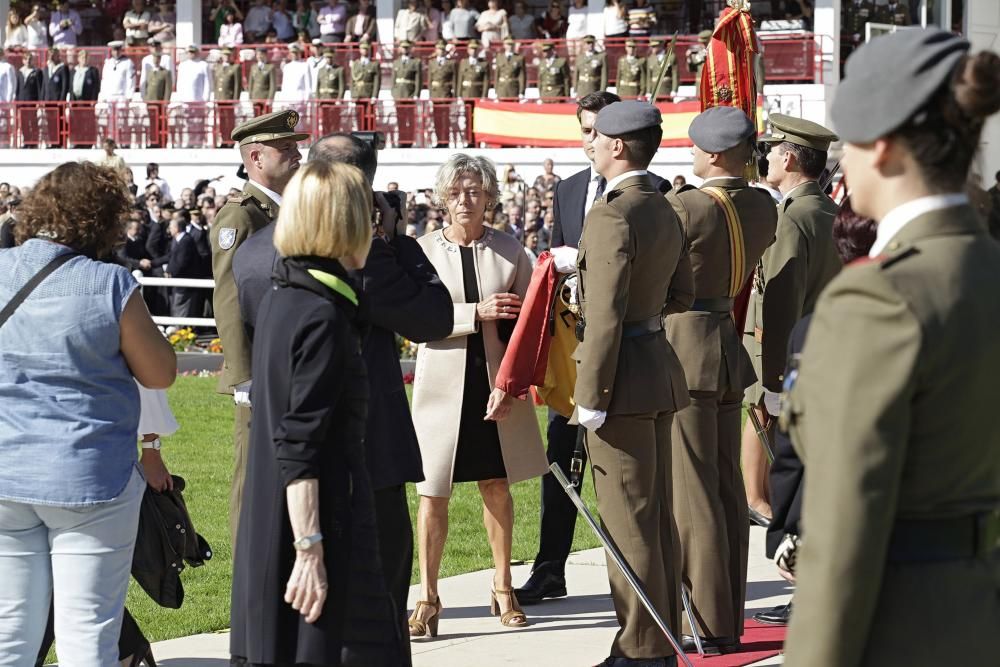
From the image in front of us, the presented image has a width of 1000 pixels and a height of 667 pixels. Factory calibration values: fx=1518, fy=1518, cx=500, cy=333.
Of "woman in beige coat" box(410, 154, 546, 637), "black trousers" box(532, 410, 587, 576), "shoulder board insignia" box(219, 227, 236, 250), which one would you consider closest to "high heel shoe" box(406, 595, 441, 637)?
"woman in beige coat" box(410, 154, 546, 637)

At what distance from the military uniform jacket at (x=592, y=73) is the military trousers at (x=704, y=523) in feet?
72.9

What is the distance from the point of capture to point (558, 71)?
28.2m

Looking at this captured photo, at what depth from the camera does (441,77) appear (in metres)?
29.5

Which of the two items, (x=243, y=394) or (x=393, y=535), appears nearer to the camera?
(x=393, y=535)

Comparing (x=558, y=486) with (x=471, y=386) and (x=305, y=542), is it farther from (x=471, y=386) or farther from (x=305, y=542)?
(x=305, y=542)

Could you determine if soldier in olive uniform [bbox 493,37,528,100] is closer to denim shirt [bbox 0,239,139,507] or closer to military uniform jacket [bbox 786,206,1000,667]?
denim shirt [bbox 0,239,139,507]

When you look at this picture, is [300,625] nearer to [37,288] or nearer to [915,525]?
[37,288]

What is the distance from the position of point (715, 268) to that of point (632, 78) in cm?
2185

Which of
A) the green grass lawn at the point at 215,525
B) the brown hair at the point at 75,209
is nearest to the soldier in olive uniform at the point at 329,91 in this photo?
the green grass lawn at the point at 215,525

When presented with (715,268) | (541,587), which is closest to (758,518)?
(541,587)

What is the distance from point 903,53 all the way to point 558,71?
26160 millimetres

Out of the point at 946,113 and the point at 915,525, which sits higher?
the point at 946,113

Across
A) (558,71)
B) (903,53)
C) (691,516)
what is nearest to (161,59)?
(558,71)

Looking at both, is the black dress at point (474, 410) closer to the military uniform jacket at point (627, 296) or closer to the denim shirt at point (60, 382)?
the military uniform jacket at point (627, 296)
